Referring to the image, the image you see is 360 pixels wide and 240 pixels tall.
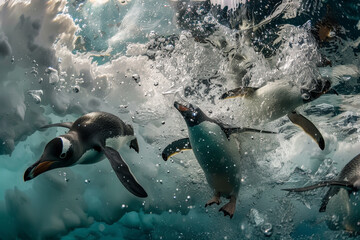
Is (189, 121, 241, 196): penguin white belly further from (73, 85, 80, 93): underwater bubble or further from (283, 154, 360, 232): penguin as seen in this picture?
(73, 85, 80, 93): underwater bubble

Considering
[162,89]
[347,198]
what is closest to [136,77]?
[162,89]

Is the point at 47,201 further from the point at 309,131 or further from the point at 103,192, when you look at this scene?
the point at 309,131

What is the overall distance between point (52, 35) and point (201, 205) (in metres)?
6.89

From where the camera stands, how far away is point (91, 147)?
10.8 ft

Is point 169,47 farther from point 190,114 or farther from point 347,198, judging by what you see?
point 347,198

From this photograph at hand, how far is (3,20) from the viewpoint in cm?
496

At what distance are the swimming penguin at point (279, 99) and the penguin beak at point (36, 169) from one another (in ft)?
8.17

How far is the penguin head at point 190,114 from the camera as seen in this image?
11.5ft

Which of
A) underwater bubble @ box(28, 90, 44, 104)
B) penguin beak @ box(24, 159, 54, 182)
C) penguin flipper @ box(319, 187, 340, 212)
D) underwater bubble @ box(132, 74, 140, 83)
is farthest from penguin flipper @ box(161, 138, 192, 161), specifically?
underwater bubble @ box(28, 90, 44, 104)

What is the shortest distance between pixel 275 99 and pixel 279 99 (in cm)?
6

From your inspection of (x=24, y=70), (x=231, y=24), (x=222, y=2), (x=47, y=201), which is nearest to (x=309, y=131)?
(x=231, y=24)

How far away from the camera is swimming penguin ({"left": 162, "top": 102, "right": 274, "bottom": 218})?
359 centimetres

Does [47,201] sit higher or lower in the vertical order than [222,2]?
lower

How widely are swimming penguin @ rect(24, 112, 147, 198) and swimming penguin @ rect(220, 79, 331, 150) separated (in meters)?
1.66
